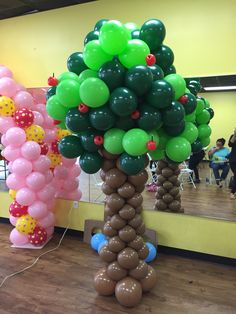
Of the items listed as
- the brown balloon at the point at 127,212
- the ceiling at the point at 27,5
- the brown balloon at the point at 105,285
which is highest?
the ceiling at the point at 27,5

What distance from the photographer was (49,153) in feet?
10.9

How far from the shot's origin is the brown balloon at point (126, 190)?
2041 mm

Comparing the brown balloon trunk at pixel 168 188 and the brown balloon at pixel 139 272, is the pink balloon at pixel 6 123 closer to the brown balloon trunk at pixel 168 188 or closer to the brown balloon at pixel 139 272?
the brown balloon trunk at pixel 168 188

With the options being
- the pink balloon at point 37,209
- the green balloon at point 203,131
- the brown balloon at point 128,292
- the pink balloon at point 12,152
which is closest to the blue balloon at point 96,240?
the pink balloon at point 37,209

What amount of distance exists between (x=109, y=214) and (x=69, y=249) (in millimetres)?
1171

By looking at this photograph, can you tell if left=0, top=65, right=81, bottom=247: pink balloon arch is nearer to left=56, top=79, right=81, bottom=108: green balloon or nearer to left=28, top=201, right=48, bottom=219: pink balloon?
left=28, top=201, right=48, bottom=219: pink balloon

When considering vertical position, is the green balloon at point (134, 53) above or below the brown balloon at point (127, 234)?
above

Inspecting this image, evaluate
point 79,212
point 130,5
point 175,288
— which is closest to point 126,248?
point 175,288

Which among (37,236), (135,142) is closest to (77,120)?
(135,142)

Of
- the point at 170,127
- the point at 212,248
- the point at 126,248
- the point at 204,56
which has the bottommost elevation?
the point at 212,248

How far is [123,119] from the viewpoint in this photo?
1820 mm

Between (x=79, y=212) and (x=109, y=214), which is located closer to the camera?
(x=109, y=214)

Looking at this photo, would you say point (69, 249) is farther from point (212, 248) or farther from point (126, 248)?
point (212, 248)

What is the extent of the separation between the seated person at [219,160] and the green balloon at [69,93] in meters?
1.66
